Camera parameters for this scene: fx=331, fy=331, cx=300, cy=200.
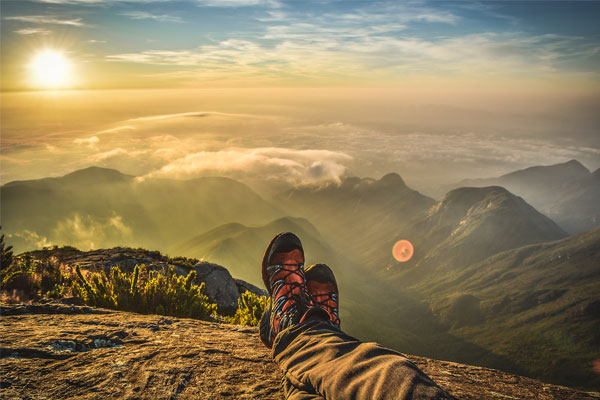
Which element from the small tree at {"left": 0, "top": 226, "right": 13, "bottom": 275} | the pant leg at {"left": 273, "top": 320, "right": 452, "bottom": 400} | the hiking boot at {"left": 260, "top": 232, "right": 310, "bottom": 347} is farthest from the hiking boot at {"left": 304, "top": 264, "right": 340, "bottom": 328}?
the small tree at {"left": 0, "top": 226, "right": 13, "bottom": 275}

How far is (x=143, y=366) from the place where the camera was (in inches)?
114

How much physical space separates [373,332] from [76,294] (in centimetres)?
21121

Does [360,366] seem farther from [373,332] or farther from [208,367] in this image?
[373,332]

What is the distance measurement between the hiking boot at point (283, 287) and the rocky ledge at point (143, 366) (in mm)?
276

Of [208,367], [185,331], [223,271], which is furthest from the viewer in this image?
[223,271]

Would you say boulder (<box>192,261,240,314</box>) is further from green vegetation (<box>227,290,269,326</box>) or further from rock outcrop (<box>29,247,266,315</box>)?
green vegetation (<box>227,290,269,326</box>)

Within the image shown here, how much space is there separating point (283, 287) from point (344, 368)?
8.58 ft

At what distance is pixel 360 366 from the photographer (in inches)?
90.7

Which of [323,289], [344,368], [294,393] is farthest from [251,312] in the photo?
[344,368]

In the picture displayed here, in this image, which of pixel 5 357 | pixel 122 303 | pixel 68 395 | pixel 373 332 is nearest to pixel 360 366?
pixel 68 395

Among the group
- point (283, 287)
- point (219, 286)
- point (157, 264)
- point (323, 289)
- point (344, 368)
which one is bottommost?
point (219, 286)

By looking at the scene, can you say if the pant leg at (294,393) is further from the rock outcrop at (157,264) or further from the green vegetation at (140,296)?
the rock outcrop at (157,264)

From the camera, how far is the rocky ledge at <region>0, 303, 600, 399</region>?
8.34 ft

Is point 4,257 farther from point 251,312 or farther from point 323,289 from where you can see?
point 323,289
